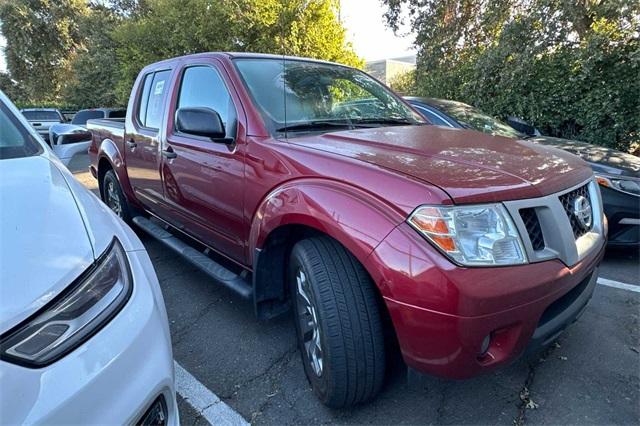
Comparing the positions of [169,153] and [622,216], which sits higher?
[169,153]

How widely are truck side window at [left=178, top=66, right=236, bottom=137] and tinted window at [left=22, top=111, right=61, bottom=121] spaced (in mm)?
16896

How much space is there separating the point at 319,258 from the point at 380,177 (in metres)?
0.50

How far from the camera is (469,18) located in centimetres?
1030

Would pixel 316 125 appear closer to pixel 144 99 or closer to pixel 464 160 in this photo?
pixel 464 160

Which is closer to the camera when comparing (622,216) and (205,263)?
(205,263)

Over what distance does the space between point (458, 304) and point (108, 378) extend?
117cm

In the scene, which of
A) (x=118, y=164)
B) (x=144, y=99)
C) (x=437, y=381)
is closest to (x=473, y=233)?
(x=437, y=381)

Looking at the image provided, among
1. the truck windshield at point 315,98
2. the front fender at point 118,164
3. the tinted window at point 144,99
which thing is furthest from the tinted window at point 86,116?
the truck windshield at point 315,98

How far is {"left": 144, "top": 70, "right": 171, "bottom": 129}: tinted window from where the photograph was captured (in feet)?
11.5

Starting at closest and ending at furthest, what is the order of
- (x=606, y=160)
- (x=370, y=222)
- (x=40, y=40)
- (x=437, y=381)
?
1. (x=370, y=222)
2. (x=437, y=381)
3. (x=606, y=160)
4. (x=40, y=40)

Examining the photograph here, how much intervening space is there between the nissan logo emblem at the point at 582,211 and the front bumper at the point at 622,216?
2087 millimetres

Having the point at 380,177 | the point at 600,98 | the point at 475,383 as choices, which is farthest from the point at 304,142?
the point at 600,98

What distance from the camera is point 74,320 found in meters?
1.19

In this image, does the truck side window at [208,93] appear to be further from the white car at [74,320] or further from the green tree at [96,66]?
the green tree at [96,66]
